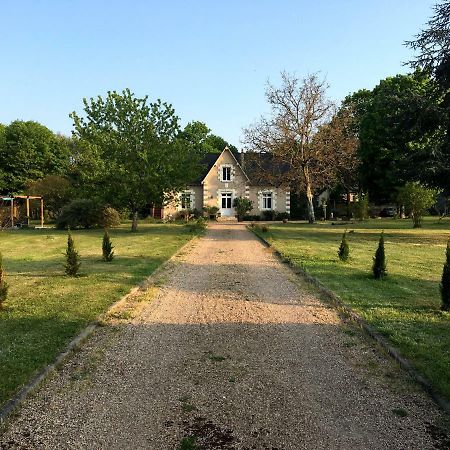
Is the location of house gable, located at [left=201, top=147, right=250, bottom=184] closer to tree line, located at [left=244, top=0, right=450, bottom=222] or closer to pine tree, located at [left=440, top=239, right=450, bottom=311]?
tree line, located at [left=244, top=0, right=450, bottom=222]

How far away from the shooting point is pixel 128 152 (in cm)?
2889

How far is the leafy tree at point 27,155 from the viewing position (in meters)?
55.3

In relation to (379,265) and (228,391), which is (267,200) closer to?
(379,265)

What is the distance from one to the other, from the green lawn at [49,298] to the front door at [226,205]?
1187 inches

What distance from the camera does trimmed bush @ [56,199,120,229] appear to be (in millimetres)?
33656

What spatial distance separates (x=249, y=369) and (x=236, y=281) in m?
6.33

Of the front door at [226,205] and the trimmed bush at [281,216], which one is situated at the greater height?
the front door at [226,205]

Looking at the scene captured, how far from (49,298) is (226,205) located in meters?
40.6

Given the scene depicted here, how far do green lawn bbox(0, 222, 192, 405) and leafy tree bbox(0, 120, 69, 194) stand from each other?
131 feet

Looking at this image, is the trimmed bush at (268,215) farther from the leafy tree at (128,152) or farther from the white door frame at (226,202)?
the leafy tree at (128,152)

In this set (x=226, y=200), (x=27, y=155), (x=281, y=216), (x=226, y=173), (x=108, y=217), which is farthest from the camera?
(x=27, y=155)

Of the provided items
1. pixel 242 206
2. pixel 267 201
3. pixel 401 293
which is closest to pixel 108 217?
pixel 242 206

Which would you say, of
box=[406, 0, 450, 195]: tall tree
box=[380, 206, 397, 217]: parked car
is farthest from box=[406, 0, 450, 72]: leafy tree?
box=[380, 206, 397, 217]: parked car

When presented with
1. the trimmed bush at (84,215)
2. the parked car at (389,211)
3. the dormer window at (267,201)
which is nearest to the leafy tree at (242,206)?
the dormer window at (267,201)
